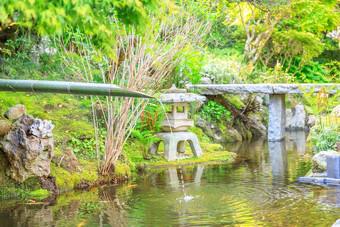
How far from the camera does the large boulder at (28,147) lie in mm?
7414

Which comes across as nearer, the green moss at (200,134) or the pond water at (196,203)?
the pond water at (196,203)

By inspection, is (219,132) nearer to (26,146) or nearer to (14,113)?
(14,113)

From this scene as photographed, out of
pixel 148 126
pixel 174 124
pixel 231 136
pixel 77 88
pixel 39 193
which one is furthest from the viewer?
pixel 231 136

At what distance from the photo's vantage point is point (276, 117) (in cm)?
1510

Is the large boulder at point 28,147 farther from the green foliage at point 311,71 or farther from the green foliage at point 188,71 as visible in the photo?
the green foliage at point 311,71

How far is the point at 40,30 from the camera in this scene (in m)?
3.78

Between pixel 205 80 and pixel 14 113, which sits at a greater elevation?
pixel 205 80

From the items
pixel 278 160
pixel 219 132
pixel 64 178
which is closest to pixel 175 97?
pixel 278 160

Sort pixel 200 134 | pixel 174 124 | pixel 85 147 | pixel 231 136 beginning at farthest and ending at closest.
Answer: pixel 231 136 → pixel 200 134 → pixel 174 124 → pixel 85 147

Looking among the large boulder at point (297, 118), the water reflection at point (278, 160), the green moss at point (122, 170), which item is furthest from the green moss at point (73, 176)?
the large boulder at point (297, 118)

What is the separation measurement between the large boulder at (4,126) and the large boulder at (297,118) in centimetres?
1322

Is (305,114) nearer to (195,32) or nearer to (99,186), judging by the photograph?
(195,32)

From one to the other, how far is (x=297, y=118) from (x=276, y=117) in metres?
4.27

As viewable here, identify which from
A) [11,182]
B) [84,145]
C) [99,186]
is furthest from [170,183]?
[11,182]
